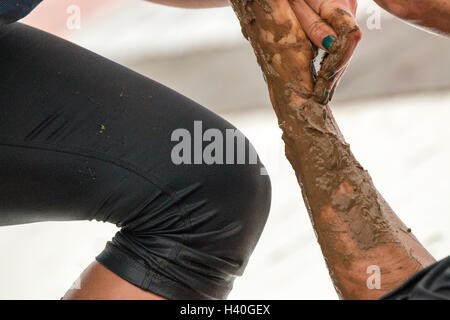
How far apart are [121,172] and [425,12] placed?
436mm

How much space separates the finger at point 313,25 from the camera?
0.78 m

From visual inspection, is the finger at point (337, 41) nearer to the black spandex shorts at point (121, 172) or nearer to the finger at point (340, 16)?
the finger at point (340, 16)

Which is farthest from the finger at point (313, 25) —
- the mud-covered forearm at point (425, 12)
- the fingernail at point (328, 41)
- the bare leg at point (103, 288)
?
the bare leg at point (103, 288)

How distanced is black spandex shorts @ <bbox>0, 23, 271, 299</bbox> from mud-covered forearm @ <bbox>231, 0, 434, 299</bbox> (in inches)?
3.2

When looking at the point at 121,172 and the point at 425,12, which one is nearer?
the point at 121,172

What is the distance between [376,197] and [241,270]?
0.60 ft

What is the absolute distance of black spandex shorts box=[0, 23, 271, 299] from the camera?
0.71 meters

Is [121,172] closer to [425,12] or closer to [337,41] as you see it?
[337,41]

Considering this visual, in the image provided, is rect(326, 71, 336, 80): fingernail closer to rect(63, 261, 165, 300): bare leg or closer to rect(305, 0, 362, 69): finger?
rect(305, 0, 362, 69): finger

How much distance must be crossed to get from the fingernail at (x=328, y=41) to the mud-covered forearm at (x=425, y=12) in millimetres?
145

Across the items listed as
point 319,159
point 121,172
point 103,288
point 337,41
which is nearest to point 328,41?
point 337,41

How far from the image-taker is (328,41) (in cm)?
77

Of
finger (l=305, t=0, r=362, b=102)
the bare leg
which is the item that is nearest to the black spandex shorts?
the bare leg
